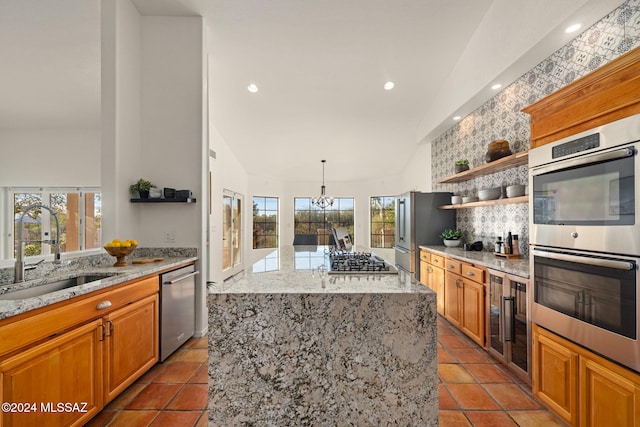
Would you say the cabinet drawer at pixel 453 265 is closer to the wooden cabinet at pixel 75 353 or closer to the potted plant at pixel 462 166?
the potted plant at pixel 462 166

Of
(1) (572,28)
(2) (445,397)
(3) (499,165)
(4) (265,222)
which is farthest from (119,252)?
(4) (265,222)

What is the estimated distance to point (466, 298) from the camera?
121 inches

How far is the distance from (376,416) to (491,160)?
2.89 metres

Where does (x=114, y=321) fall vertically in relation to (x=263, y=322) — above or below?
below

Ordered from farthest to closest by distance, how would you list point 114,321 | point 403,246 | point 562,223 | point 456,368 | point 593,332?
point 403,246
point 456,368
point 114,321
point 562,223
point 593,332

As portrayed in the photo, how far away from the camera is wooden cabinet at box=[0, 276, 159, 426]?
4.34 feet

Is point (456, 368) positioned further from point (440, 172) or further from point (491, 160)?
point (440, 172)

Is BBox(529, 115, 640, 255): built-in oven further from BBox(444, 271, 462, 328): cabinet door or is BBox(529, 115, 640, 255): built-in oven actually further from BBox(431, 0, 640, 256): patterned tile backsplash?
BBox(444, 271, 462, 328): cabinet door

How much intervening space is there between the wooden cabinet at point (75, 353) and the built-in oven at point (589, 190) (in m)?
2.88

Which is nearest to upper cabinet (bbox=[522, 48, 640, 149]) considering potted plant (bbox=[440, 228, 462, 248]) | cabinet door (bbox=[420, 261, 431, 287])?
potted plant (bbox=[440, 228, 462, 248])

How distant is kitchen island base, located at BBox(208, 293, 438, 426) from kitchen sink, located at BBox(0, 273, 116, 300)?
1.48m

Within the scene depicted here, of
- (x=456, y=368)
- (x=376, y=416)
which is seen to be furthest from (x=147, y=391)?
(x=456, y=368)

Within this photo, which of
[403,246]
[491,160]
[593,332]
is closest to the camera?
[593,332]

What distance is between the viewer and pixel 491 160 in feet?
10.4
